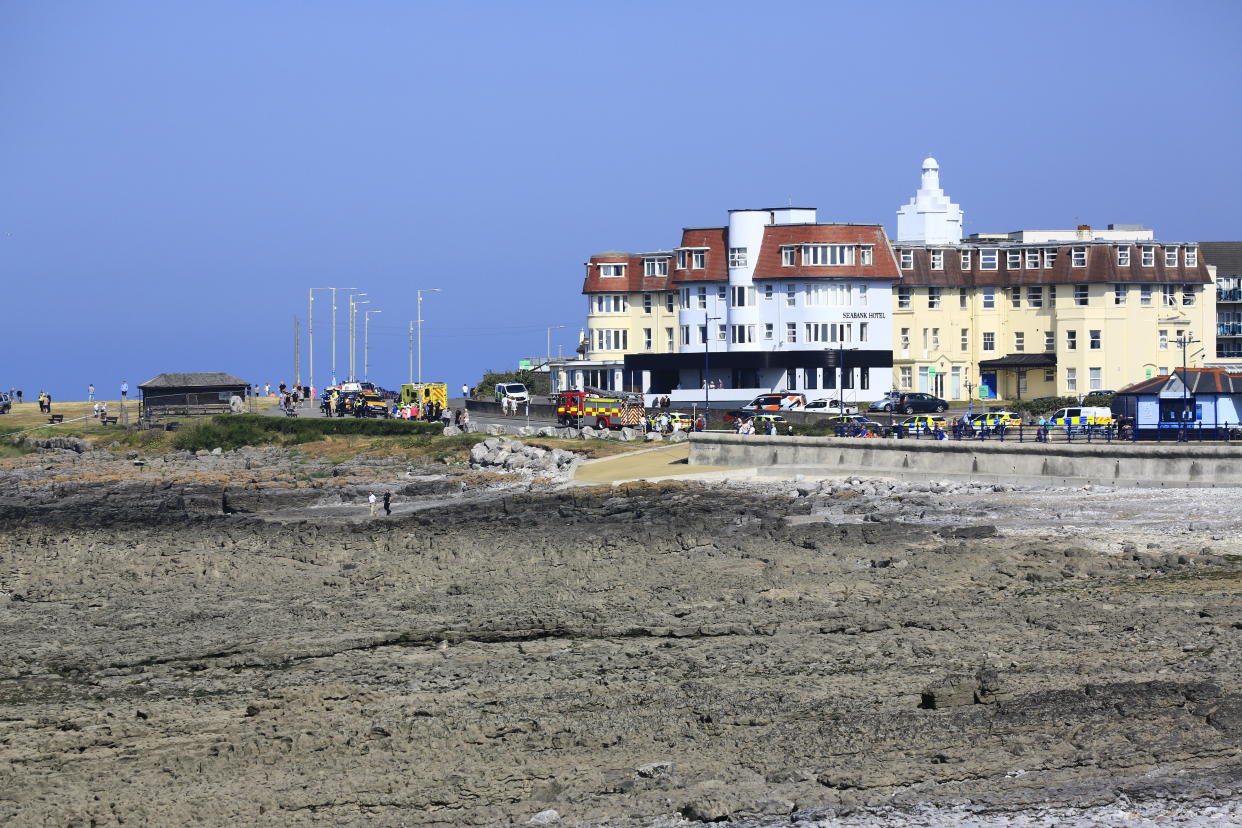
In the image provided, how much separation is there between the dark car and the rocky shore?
33566mm

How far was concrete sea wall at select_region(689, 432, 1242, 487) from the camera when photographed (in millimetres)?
43594

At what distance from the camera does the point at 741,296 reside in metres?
87.3

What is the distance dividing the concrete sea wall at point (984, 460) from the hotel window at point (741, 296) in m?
32.4

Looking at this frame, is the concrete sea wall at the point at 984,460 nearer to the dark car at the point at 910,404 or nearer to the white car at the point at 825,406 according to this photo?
the white car at the point at 825,406

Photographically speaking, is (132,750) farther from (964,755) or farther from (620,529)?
(620,529)

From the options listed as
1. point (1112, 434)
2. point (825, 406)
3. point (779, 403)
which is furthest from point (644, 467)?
point (825, 406)

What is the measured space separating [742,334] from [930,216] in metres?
20.4

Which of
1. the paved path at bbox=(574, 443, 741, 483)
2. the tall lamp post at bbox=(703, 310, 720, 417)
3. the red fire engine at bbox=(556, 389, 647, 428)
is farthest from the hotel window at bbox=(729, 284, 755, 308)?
the paved path at bbox=(574, 443, 741, 483)

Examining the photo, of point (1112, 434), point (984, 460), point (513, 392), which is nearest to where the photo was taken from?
point (984, 460)

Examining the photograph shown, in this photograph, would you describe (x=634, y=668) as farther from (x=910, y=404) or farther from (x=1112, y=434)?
(x=910, y=404)

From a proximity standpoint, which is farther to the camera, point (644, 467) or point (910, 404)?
point (910, 404)

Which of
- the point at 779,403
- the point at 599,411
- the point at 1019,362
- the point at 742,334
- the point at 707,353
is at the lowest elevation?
the point at 599,411

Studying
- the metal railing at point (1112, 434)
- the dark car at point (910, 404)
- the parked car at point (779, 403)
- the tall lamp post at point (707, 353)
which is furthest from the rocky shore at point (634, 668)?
the tall lamp post at point (707, 353)

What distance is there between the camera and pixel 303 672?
76.0ft
